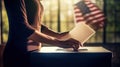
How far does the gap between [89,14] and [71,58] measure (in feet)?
17.7

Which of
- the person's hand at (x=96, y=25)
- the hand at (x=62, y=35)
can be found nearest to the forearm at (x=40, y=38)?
the hand at (x=62, y=35)

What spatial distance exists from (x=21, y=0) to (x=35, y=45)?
1.49ft

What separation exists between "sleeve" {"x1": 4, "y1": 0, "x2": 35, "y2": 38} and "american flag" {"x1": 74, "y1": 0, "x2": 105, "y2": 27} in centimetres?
518

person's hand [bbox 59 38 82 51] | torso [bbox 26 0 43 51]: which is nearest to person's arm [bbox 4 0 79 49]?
torso [bbox 26 0 43 51]

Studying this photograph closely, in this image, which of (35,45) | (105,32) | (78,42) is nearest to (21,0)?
(35,45)

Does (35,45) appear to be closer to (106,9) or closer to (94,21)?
(94,21)

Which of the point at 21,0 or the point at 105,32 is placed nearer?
the point at 21,0

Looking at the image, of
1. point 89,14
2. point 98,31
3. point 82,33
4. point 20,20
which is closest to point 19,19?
point 20,20

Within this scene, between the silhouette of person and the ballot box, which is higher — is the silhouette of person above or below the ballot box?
above

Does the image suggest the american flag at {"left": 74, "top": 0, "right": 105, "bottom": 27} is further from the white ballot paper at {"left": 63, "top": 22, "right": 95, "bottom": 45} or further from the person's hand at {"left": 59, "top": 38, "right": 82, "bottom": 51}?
the person's hand at {"left": 59, "top": 38, "right": 82, "bottom": 51}

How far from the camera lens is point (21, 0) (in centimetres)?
247

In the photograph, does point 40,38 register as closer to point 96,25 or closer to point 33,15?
point 33,15

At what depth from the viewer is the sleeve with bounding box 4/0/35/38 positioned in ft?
8.00

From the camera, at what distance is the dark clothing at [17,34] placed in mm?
2447
